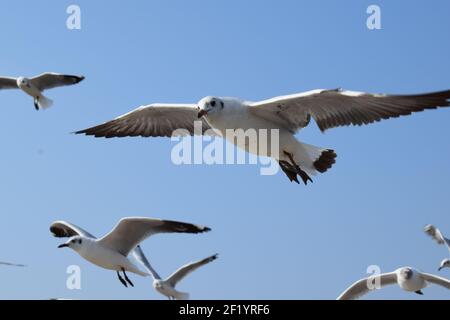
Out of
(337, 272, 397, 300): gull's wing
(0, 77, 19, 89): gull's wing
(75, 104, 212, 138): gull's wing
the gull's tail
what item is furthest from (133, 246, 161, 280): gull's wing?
(0, 77, 19, 89): gull's wing

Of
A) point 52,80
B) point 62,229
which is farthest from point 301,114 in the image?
point 52,80

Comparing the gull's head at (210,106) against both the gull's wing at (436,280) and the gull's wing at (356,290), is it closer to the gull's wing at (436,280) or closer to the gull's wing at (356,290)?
the gull's wing at (356,290)

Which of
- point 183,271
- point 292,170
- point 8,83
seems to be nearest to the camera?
point 292,170

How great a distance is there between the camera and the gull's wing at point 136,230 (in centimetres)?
770

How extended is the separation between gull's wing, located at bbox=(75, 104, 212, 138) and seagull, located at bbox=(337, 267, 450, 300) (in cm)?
245

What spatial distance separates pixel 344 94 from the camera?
7.25 metres

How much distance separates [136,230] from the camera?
821 centimetres

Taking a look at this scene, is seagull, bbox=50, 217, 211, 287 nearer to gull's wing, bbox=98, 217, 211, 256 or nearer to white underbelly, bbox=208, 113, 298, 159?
gull's wing, bbox=98, 217, 211, 256

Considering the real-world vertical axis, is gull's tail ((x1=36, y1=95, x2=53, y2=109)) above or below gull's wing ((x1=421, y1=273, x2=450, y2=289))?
above

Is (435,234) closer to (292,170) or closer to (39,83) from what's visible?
(292,170)

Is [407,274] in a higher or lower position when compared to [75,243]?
lower

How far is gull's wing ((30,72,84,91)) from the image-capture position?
A: 13141 mm

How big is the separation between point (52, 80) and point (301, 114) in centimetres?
656
